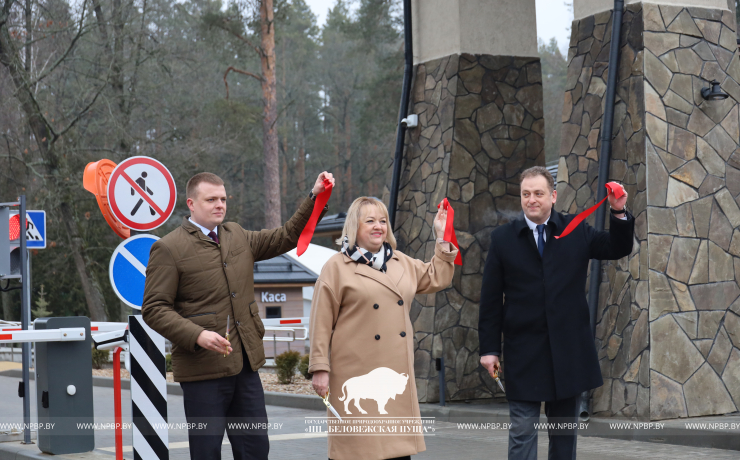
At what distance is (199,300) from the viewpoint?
4.94 meters

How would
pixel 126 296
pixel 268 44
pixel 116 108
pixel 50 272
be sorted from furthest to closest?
pixel 50 272 → pixel 268 44 → pixel 116 108 → pixel 126 296

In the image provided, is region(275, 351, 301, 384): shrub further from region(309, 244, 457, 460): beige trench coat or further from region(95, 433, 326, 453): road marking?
region(309, 244, 457, 460): beige trench coat

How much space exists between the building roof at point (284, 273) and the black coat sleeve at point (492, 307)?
18.7 metres

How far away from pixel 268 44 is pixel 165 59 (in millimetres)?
4425

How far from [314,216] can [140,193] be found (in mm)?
1827

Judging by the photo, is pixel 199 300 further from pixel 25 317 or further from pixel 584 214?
pixel 25 317

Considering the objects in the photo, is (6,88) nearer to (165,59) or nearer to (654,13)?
(165,59)

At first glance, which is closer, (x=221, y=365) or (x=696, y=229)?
(x=221, y=365)

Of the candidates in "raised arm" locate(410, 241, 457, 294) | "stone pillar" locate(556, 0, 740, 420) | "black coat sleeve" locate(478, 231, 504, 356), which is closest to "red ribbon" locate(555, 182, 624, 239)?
"black coat sleeve" locate(478, 231, 504, 356)

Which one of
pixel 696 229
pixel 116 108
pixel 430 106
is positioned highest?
pixel 116 108

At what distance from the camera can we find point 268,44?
28.4 metres

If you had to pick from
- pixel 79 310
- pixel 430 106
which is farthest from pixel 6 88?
pixel 430 106

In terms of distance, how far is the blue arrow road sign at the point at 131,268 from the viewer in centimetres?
620

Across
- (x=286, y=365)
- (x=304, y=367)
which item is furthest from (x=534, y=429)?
(x=304, y=367)
